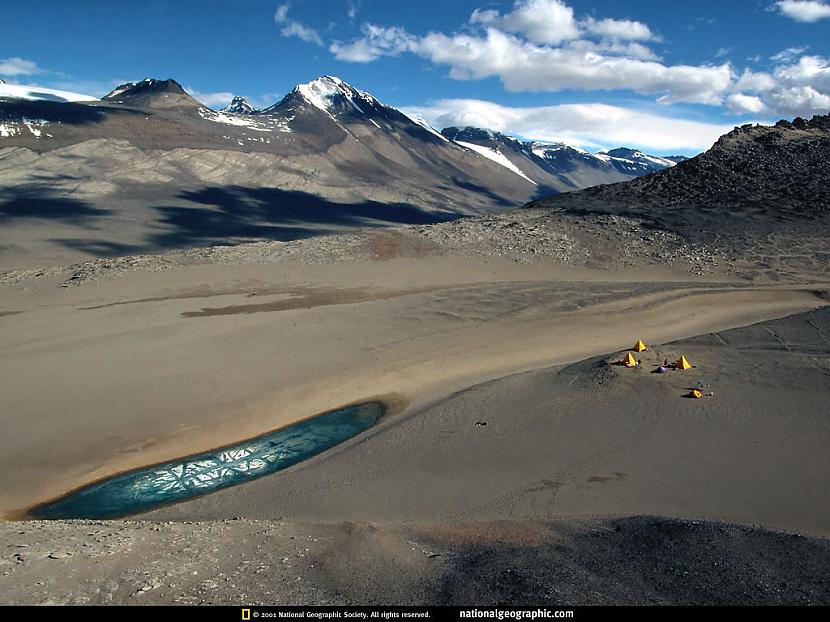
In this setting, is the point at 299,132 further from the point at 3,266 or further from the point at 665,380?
the point at 665,380

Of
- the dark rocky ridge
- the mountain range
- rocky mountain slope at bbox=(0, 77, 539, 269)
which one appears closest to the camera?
rocky mountain slope at bbox=(0, 77, 539, 269)

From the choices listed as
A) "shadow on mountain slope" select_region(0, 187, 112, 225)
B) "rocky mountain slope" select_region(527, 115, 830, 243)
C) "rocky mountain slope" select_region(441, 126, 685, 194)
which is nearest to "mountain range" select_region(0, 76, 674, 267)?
"shadow on mountain slope" select_region(0, 187, 112, 225)

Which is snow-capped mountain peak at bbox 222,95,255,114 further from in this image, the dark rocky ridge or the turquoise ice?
the turquoise ice

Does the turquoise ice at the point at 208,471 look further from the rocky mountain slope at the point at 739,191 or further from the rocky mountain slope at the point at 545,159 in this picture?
the rocky mountain slope at the point at 545,159

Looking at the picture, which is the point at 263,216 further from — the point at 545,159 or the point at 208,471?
the point at 545,159

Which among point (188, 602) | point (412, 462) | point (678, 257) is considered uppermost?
point (678, 257)

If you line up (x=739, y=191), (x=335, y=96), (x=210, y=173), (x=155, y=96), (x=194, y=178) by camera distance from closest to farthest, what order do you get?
(x=739, y=191)
(x=194, y=178)
(x=210, y=173)
(x=155, y=96)
(x=335, y=96)

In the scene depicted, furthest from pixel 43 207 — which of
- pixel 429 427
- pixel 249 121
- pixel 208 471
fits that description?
pixel 429 427

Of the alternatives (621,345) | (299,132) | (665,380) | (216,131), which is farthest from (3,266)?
(299,132)
